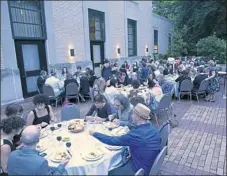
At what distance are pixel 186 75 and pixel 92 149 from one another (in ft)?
20.6

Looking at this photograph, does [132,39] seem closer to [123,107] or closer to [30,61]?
[30,61]

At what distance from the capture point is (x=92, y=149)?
9.04 feet

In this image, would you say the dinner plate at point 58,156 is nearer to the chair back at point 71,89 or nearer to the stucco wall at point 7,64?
the chair back at point 71,89

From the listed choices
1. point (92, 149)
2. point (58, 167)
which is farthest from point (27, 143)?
point (92, 149)

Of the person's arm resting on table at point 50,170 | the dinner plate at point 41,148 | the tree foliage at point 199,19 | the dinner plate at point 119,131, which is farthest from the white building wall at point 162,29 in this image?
the person's arm resting on table at point 50,170

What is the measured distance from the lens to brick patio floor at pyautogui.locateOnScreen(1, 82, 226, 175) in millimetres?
3721

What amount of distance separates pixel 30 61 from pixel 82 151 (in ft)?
25.2

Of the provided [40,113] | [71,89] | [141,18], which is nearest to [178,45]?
[141,18]

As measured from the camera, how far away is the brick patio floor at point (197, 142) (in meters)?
3.72

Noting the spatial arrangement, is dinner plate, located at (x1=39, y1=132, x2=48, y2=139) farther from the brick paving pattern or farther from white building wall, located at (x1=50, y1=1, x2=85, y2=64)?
white building wall, located at (x1=50, y1=1, x2=85, y2=64)

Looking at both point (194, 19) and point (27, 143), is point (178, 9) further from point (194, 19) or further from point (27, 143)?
point (27, 143)

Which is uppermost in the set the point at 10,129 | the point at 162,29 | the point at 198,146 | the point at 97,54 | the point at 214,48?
the point at 162,29

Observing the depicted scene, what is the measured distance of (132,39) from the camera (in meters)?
17.9

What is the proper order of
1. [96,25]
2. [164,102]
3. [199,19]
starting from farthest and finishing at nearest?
[199,19], [96,25], [164,102]
